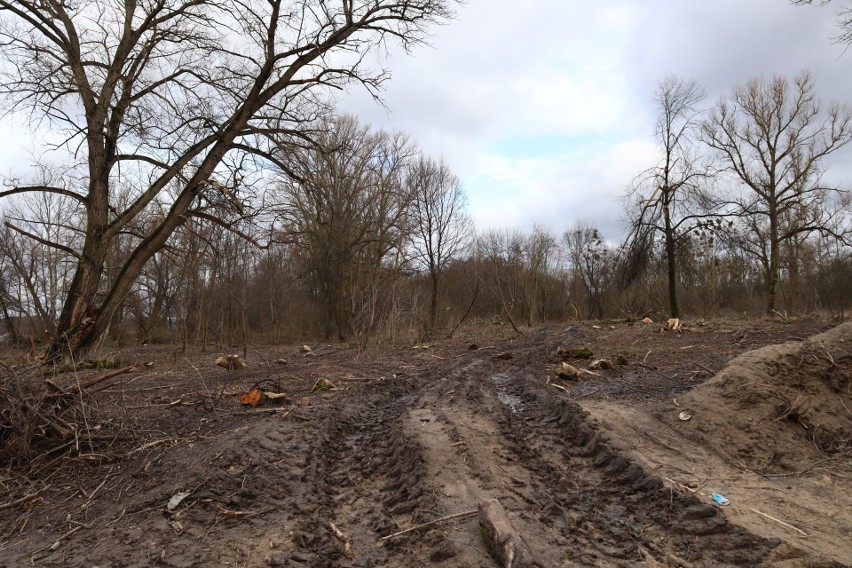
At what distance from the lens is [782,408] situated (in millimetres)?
5477

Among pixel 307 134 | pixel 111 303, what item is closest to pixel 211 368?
pixel 111 303

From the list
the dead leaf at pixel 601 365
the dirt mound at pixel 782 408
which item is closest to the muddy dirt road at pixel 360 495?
the dirt mound at pixel 782 408

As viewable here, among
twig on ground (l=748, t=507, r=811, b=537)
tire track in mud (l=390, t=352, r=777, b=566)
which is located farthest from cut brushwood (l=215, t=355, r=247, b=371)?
twig on ground (l=748, t=507, r=811, b=537)

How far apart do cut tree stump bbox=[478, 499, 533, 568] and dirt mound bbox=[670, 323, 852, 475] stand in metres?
2.60

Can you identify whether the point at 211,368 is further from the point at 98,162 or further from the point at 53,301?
the point at 53,301

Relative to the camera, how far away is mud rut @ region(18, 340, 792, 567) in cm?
315

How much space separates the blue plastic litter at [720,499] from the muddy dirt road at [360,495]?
101 millimetres

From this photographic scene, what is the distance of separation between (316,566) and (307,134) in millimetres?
11980

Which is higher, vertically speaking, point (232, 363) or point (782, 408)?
point (232, 363)

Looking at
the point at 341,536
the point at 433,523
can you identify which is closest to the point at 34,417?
the point at 341,536

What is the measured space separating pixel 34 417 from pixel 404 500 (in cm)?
336

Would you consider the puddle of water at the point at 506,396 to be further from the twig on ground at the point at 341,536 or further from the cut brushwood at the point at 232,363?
the cut brushwood at the point at 232,363

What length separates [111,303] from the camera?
11.8 metres

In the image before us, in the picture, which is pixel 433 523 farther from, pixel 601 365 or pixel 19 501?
pixel 601 365
